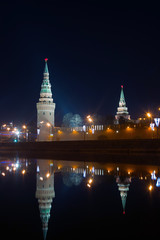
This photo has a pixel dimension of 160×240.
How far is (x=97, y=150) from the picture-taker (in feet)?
137

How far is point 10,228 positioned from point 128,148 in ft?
106

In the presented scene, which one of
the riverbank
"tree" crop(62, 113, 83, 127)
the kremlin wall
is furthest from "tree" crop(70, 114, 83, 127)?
the riverbank

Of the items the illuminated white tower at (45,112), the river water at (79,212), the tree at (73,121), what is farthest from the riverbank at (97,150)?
the tree at (73,121)

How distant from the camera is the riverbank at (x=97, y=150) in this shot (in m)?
32.0

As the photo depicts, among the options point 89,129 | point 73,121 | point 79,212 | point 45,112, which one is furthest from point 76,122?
point 79,212

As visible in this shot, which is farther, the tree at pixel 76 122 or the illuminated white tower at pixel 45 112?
the tree at pixel 76 122

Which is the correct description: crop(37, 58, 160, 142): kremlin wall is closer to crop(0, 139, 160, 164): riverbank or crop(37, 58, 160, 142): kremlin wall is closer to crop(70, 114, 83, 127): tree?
crop(0, 139, 160, 164): riverbank

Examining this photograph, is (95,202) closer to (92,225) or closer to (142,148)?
(92,225)

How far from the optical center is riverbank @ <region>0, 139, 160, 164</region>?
105 ft

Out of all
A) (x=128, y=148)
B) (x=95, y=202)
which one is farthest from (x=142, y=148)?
(x=95, y=202)

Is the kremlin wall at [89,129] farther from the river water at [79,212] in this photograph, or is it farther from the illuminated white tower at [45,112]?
the river water at [79,212]

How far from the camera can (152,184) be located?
441 inches

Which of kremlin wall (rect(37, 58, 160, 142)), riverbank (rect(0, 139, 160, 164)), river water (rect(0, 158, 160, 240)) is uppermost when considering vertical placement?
kremlin wall (rect(37, 58, 160, 142))

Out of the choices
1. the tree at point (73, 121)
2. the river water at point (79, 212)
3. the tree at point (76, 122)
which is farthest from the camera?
the tree at point (73, 121)
